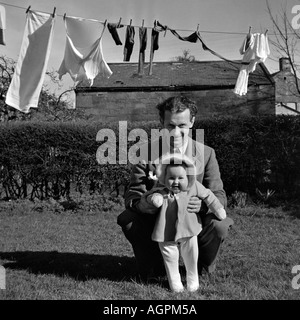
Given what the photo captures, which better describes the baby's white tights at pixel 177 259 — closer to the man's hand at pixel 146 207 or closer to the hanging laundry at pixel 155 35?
the man's hand at pixel 146 207

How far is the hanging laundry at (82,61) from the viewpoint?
6492 mm

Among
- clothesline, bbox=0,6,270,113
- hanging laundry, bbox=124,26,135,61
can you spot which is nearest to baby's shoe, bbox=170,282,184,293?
clothesline, bbox=0,6,270,113

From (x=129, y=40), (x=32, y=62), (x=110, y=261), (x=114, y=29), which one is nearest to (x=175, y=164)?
(x=110, y=261)

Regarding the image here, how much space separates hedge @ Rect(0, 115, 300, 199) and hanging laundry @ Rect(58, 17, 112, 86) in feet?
9.53

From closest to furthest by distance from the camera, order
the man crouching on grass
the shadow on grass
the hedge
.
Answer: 1. the man crouching on grass
2. the shadow on grass
3. the hedge

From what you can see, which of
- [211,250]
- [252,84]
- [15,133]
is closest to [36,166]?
[15,133]

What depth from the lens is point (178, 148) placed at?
10.9 feet

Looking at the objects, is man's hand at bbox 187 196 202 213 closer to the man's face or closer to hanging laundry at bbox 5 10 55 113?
the man's face

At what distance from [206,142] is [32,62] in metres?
4.90

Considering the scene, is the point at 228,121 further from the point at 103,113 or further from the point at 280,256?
the point at 103,113

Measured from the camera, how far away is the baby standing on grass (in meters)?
3.09

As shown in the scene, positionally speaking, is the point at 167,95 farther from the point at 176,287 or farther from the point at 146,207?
the point at 176,287

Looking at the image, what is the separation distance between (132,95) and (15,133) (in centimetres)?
671

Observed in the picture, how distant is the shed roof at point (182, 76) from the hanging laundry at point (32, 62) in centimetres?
879
